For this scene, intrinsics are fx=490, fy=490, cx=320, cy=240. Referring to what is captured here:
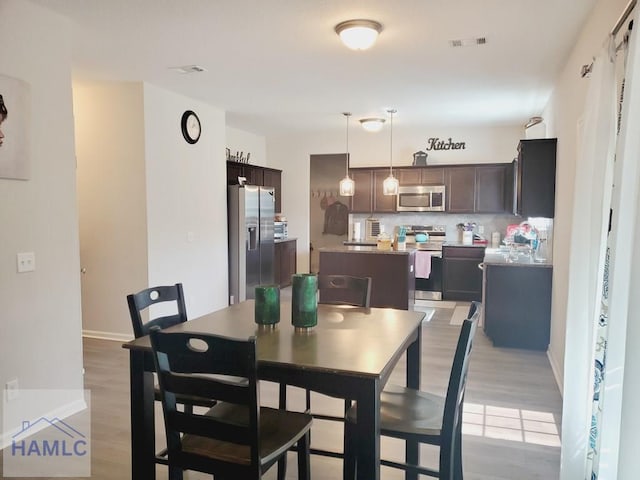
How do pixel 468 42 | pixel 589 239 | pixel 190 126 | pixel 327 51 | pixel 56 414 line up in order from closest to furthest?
pixel 589 239
pixel 56 414
pixel 468 42
pixel 327 51
pixel 190 126

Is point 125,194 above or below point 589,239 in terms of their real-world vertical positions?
above

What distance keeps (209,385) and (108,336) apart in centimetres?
389

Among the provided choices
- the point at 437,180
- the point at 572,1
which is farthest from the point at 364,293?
the point at 437,180

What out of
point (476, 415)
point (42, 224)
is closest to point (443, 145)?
point (476, 415)

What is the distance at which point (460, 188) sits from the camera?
7.56m

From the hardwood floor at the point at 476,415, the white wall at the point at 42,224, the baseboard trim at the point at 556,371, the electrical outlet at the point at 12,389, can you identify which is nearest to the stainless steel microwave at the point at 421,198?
the hardwood floor at the point at 476,415

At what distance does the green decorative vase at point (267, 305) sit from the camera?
2.30 m

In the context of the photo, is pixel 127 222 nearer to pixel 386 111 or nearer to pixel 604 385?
pixel 386 111

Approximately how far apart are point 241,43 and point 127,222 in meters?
2.23

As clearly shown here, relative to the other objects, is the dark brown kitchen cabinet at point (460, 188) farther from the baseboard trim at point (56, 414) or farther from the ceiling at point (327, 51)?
the baseboard trim at point (56, 414)

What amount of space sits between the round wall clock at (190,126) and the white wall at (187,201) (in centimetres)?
6

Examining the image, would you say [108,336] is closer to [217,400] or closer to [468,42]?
[217,400]

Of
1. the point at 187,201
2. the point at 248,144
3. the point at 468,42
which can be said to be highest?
the point at 468,42

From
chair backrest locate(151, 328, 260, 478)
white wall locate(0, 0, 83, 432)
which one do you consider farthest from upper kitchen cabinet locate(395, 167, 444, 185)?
chair backrest locate(151, 328, 260, 478)
